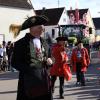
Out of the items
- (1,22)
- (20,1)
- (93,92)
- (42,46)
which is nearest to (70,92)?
(93,92)

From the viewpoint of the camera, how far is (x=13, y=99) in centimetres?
1258

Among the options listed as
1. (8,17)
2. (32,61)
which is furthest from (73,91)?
(8,17)

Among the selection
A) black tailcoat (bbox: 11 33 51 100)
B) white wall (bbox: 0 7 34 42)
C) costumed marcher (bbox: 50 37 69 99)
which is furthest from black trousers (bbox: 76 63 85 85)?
white wall (bbox: 0 7 34 42)

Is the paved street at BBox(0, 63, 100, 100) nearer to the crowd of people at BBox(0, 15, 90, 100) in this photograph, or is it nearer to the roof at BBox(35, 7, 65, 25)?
the crowd of people at BBox(0, 15, 90, 100)

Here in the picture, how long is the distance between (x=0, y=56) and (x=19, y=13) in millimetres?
30454

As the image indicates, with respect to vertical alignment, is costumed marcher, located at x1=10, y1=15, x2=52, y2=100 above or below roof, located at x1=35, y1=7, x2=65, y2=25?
below

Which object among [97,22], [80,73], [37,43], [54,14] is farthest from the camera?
[97,22]

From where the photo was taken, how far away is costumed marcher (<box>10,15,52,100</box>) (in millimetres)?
6223

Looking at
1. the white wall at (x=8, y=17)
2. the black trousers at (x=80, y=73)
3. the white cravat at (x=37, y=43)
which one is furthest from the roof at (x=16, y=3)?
the white cravat at (x=37, y=43)

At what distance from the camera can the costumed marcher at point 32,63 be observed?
622 cm

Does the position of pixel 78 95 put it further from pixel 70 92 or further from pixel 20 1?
pixel 20 1

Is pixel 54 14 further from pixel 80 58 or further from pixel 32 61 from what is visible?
pixel 32 61

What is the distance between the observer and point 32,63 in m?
6.33

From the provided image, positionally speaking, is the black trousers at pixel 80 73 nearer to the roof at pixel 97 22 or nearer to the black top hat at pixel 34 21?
the black top hat at pixel 34 21
